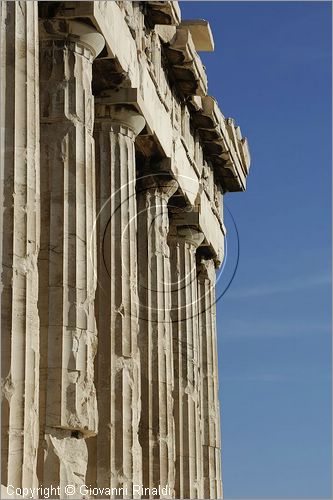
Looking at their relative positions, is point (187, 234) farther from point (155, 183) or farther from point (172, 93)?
point (155, 183)

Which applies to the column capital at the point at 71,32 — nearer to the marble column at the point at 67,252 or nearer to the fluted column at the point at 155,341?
the marble column at the point at 67,252

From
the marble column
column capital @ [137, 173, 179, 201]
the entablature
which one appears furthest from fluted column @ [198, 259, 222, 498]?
the marble column

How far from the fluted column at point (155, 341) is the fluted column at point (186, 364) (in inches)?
116

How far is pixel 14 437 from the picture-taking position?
19438mm

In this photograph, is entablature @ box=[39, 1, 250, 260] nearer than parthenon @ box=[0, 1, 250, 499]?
No

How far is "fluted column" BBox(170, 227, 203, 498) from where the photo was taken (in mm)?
34719

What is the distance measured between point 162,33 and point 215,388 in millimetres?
11272

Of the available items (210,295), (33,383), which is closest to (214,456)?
(210,295)

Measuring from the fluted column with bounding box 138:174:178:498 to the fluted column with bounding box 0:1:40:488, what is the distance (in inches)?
425

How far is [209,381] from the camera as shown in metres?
39.2

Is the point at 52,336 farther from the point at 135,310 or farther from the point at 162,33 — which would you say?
the point at 162,33

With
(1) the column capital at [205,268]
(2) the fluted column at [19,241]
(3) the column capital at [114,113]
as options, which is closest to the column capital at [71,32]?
(3) the column capital at [114,113]

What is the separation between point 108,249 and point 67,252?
13.2ft

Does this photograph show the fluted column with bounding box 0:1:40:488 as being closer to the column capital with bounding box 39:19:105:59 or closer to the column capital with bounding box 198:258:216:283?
the column capital with bounding box 39:19:105:59
